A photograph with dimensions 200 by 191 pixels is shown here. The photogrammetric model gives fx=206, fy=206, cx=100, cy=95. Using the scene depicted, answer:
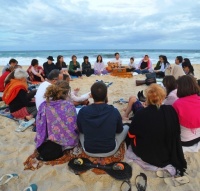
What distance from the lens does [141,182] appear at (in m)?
2.46

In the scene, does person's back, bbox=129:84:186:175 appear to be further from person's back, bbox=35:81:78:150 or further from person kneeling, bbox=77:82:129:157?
person's back, bbox=35:81:78:150

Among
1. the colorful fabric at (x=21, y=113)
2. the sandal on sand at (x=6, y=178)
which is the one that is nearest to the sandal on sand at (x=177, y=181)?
the sandal on sand at (x=6, y=178)

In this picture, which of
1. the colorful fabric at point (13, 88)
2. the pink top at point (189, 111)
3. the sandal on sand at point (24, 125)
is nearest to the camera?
the pink top at point (189, 111)

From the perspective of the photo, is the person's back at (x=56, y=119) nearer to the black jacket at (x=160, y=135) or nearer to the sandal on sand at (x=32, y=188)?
the sandal on sand at (x=32, y=188)

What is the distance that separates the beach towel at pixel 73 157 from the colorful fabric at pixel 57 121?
0.20 m

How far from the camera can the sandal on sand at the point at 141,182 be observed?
7.80 ft

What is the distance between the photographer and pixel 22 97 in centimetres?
413

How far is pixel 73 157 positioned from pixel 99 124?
0.72 metres

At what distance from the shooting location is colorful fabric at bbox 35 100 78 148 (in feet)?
9.23

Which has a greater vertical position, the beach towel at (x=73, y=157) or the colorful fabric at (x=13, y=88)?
the colorful fabric at (x=13, y=88)

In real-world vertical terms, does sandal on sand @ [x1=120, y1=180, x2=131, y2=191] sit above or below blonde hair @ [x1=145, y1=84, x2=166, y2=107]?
below

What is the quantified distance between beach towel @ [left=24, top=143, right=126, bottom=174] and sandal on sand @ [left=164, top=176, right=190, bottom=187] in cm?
68

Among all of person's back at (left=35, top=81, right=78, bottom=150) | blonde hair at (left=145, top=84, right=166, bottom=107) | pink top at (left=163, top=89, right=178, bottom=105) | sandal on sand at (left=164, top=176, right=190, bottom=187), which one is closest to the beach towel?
person's back at (left=35, top=81, right=78, bottom=150)

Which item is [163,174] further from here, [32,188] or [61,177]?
[32,188]
